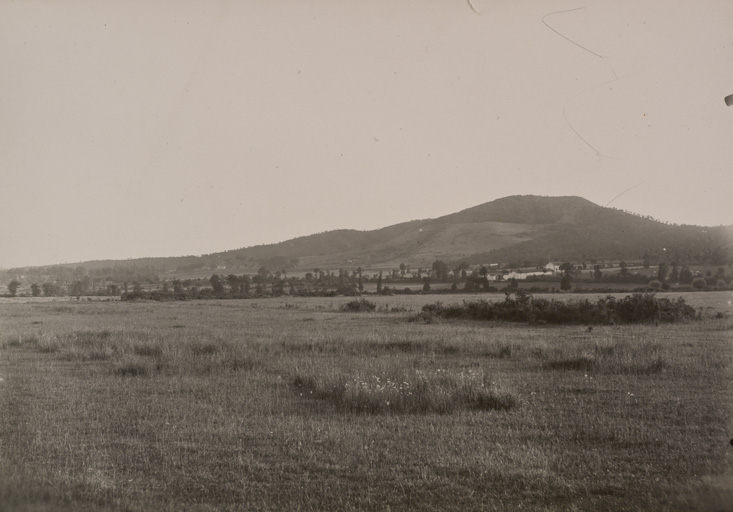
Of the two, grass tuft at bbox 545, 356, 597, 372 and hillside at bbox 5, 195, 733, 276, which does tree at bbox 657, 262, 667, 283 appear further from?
grass tuft at bbox 545, 356, 597, 372

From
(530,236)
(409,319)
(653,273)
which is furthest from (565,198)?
(409,319)

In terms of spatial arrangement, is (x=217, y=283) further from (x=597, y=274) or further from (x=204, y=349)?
(x=597, y=274)

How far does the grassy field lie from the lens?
7.37 metres

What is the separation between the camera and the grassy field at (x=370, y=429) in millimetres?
7371

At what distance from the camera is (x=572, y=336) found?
25.8 m

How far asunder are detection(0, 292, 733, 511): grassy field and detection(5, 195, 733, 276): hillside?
1567 centimetres

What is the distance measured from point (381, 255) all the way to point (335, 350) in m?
93.6

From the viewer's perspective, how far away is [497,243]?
5246 inches

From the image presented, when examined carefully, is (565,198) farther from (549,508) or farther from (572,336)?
(549,508)

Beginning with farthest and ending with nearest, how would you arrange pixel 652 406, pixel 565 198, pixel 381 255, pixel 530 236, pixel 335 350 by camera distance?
pixel 565 198
pixel 530 236
pixel 381 255
pixel 335 350
pixel 652 406

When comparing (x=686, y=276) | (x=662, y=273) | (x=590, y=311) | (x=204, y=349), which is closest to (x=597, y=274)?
(x=662, y=273)

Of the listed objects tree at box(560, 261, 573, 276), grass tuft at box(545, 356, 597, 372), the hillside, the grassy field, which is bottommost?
grass tuft at box(545, 356, 597, 372)

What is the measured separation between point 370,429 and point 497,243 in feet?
415

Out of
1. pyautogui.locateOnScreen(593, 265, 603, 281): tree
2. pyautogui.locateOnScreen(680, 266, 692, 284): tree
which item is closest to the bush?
pyautogui.locateOnScreen(593, 265, 603, 281): tree
